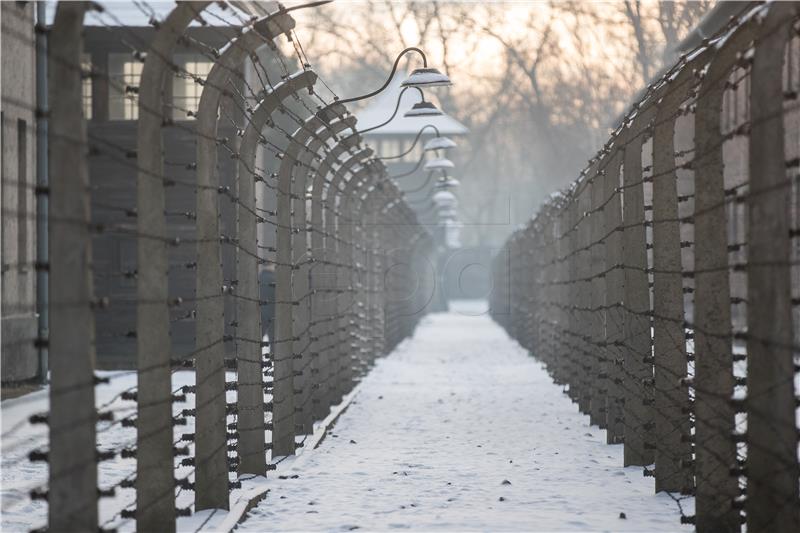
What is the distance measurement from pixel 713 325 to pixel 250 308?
10.2ft

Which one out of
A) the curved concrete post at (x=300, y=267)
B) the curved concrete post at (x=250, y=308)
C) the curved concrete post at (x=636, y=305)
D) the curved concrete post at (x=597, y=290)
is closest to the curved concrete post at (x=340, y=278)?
the curved concrete post at (x=300, y=267)

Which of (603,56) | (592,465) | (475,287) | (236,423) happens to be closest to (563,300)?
(592,465)

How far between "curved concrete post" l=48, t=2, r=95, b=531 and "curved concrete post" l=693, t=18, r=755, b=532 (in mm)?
2729

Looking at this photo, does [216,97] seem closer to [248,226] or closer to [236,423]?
[248,226]

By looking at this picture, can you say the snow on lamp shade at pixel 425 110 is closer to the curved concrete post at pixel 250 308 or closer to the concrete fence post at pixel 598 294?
the concrete fence post at pixel 598 294

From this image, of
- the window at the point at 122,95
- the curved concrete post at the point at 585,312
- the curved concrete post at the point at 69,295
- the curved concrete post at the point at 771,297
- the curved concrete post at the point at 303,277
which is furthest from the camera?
the window at the point at 122,95

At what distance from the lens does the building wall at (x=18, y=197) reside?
46.4 ft

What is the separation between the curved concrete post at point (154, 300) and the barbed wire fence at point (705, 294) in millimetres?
2222

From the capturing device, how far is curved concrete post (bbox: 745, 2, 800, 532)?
4.82 m

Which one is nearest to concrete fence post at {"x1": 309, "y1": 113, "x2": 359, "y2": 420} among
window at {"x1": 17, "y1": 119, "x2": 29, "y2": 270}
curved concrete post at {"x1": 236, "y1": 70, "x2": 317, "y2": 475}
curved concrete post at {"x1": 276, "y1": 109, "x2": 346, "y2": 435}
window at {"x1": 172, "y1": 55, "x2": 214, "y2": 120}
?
curved concrete post at {"x1": 276, "y1": 109, "x2": 346, "y2": 435}

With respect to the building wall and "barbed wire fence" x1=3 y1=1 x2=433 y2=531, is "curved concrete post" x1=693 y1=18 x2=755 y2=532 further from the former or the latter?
the building wall

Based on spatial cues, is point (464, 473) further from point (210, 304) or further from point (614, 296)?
point (210, 304)

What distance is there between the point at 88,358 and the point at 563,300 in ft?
36.3

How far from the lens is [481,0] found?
4559 cm
